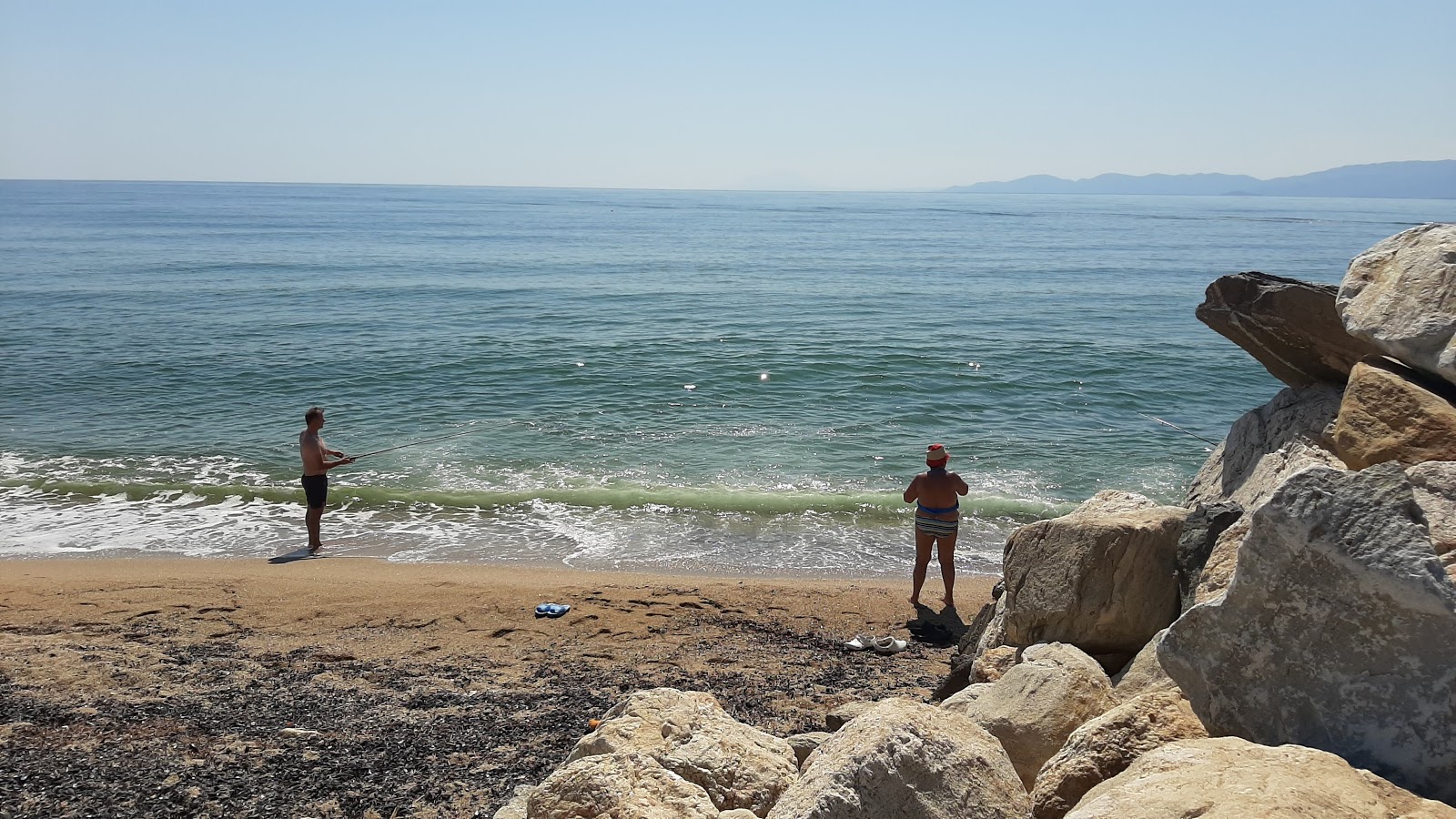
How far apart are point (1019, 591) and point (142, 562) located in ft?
31.9

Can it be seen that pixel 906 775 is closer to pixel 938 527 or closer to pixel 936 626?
pixel 936 626

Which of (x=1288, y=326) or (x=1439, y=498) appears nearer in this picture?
(x=1439, y=498)

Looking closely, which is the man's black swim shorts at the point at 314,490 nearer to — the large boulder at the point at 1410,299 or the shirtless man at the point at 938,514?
the shirtless man at the point at 938,514

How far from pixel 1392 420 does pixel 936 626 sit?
16.0 ft

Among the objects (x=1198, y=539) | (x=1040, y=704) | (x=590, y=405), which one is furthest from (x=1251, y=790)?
(x=590, y=405)

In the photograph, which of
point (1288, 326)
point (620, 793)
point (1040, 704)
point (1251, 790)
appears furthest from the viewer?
point (1288, 326)

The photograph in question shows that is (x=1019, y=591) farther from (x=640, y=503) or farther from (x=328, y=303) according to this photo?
(x=328, y=303)

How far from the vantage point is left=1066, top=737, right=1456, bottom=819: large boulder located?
9.53ft

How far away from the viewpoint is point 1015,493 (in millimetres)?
14281

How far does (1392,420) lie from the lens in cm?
520

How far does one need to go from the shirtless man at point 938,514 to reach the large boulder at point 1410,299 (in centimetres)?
452

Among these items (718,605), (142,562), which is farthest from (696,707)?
(142,562)

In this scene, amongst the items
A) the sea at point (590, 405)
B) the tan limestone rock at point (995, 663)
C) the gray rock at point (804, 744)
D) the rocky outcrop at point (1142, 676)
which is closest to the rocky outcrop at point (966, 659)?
the tan limestone rock at point (995, 663)

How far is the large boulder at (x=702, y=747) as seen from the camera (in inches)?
158
